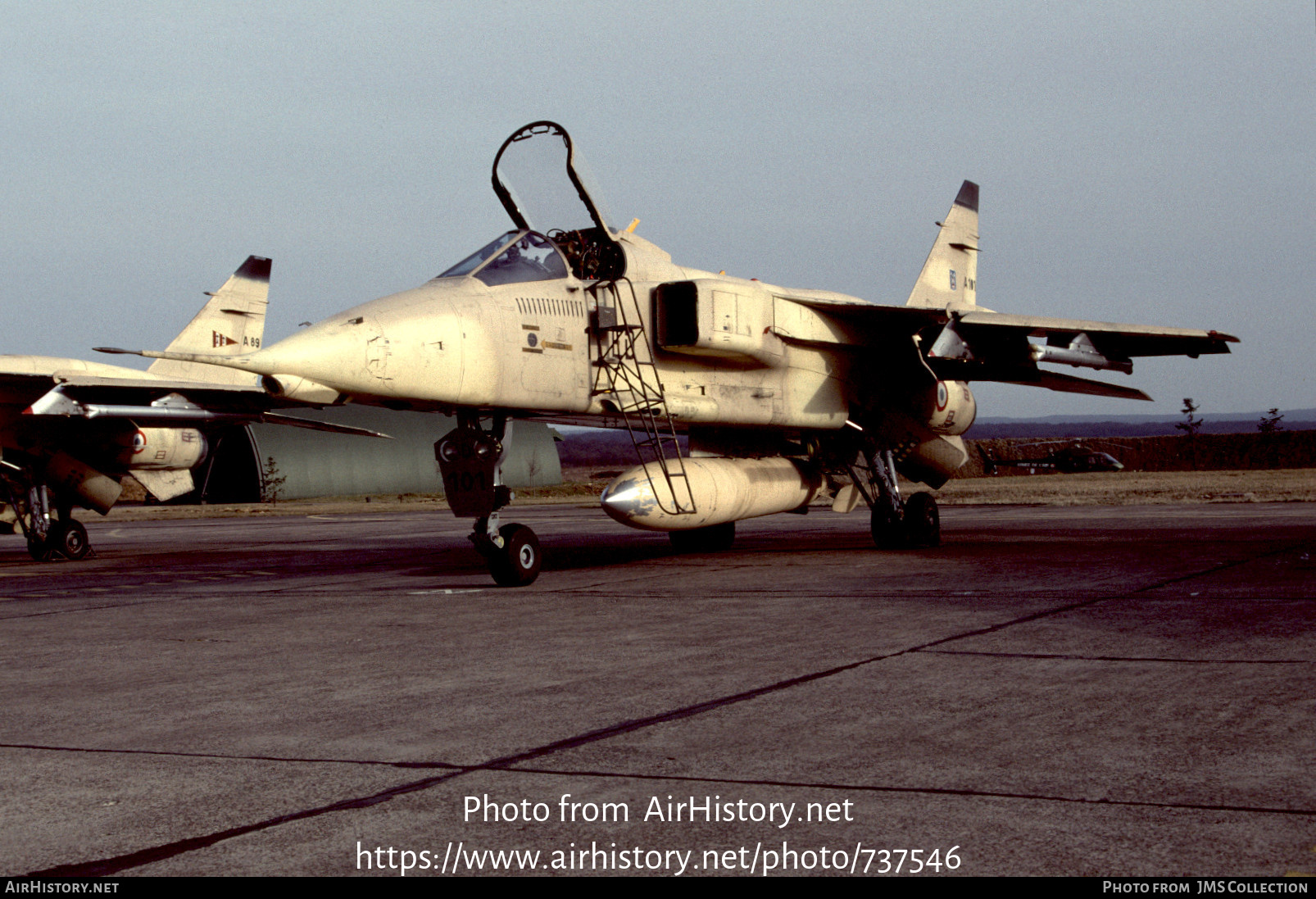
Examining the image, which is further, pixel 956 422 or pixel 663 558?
pixel 956 422

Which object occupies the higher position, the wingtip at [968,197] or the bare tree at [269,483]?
the wingtip at [968,197]

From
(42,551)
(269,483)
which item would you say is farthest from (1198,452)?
(42,551)

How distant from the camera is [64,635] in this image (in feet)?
27.7

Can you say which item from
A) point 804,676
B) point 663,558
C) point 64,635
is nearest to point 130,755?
point 804,676

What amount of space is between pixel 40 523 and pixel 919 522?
12.9 m

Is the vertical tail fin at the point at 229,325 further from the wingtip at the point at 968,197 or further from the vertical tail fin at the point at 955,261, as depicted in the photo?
the wingtip at the point at 968,197

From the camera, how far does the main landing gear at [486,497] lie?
11.0 m

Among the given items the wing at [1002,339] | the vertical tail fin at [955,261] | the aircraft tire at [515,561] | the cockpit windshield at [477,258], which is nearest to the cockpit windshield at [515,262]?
the cockpit windshield at [477,258]

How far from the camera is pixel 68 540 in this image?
17.9 metres

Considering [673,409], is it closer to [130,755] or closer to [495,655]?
[495,655]

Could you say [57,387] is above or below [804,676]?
above

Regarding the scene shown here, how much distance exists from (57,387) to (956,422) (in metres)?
12.3

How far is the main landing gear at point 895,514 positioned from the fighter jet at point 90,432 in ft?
25.3

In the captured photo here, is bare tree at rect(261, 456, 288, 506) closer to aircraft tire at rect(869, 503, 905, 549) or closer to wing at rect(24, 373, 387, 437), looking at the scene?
wing at rect(24, 373, 387, 437)
